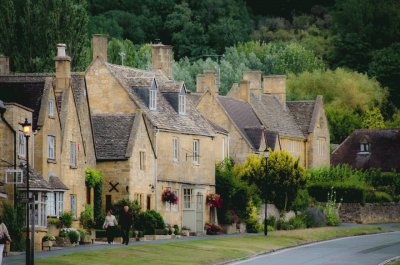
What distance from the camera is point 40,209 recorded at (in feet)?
219

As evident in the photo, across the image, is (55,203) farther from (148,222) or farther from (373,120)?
(373,120)

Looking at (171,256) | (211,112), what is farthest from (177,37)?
(171,256)

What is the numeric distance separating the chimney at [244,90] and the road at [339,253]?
25.8 meters

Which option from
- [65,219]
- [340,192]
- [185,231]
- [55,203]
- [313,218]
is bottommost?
[185,231]

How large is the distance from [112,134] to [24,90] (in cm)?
894

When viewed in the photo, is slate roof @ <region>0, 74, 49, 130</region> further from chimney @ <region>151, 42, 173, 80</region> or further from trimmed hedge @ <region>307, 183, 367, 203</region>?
trimmed hedge @ <region>307, 183, 367, 203</region>

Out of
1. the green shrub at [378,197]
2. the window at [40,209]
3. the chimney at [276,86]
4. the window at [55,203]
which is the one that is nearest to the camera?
the window at [40,209]

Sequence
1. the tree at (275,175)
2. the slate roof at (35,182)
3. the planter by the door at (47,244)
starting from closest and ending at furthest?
the planter by the door at (47,244) < the slate roof at (35,182) < the tree at (275,175)

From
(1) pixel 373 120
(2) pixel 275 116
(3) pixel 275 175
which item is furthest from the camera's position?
(1) pixel 373 120

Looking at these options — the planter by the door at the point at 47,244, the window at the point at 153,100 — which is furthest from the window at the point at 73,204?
the window at the point at 153,100

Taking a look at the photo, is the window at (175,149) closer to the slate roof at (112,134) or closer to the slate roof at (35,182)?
the slate roof at (112,134)

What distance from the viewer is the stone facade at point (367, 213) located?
104750mm

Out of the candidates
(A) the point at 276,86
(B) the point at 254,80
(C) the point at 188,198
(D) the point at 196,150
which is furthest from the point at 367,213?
(C) the point at 188,198

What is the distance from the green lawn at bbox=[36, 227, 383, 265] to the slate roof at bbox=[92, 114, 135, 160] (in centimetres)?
753
